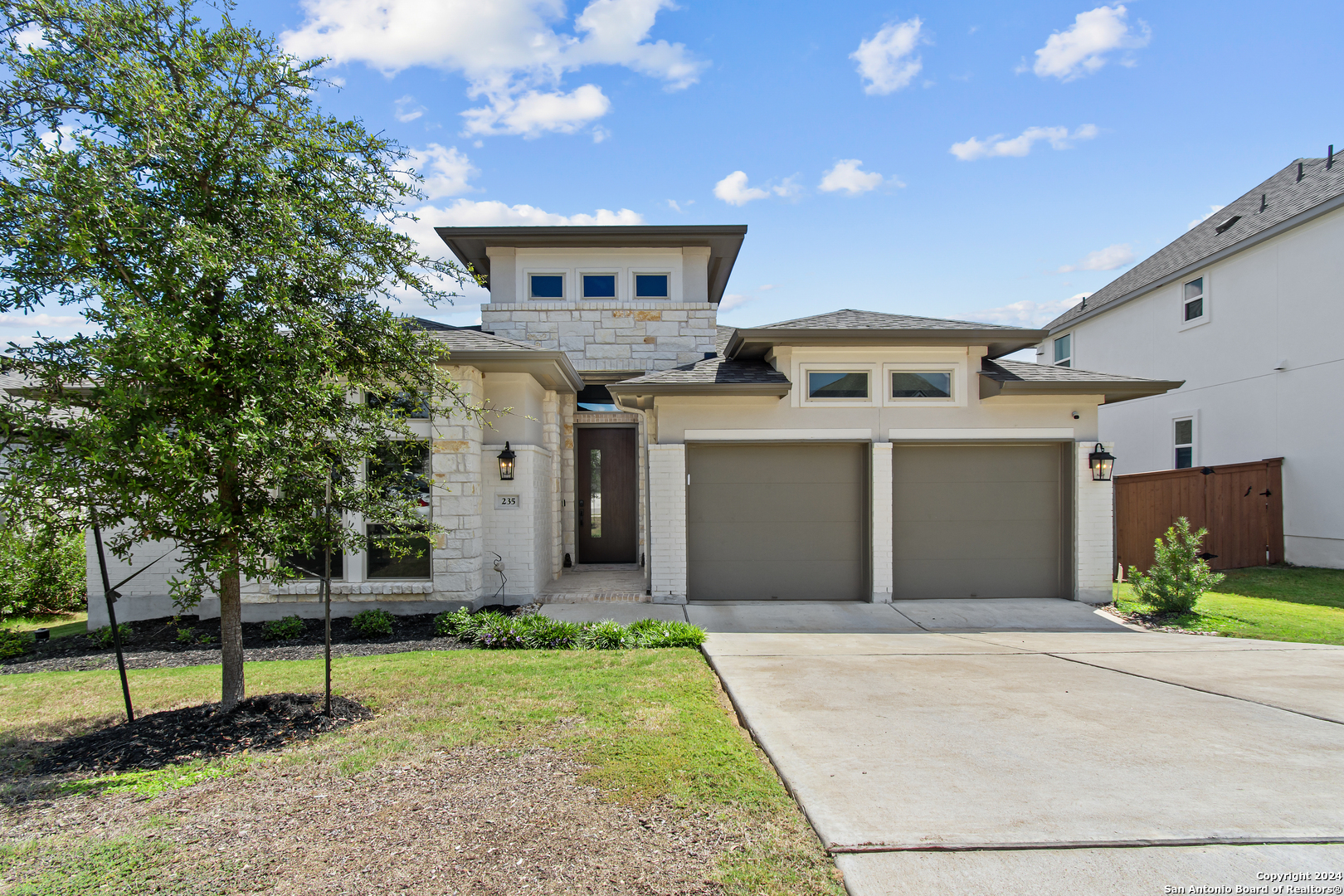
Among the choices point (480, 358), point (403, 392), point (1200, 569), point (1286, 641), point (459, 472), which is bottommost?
point (1286, 641)

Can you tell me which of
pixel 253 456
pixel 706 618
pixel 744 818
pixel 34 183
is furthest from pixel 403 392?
pixel 706 618

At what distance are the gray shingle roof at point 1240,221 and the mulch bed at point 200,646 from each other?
51.7ft

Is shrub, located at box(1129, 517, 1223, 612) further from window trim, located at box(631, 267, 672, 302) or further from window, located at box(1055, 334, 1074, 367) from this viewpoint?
window, located at box(1055, 334, 1074, 367)

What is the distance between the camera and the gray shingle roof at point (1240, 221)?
11664mm

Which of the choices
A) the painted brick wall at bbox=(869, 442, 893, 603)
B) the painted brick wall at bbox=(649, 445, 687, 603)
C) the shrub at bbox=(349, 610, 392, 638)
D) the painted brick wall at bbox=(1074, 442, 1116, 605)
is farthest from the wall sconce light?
the painted brick wall at bbox=(1074, 442, 1116, 605)

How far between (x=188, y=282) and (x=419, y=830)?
3559 mm

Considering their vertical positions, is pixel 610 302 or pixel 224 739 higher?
pixel 610 302

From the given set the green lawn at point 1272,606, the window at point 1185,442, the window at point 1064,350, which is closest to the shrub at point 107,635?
the green lawn at point 1272,606

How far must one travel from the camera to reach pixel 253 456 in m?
4.02

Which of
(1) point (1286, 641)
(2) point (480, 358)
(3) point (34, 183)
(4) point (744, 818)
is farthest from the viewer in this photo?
(2) point (480, 358)

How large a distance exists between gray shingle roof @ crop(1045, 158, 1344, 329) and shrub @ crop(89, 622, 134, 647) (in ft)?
61.8

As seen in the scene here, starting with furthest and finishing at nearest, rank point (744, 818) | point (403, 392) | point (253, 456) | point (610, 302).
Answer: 1. point (610, 302)
2. point (403, 392)
3. point (253, 456)
4. point (744, 818)

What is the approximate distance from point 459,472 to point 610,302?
4.71m

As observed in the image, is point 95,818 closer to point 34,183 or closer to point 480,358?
point 34,183
